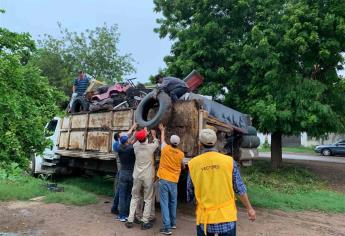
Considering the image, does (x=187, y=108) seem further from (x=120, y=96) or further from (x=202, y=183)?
(x=202, y=183)

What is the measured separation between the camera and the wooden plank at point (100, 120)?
965cm

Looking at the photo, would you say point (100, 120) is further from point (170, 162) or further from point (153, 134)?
point (170, 162)

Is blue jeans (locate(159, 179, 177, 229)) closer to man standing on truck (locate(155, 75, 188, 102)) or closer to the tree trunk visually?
man standing on truck (locate(155, 75, 188, 102))

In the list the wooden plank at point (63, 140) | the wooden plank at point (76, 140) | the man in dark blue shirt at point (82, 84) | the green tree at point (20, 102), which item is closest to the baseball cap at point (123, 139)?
Result: the green tree at point (20, 102)

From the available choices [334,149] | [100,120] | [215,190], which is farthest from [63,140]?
[334,149]

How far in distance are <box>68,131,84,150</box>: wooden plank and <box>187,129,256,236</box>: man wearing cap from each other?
691cm

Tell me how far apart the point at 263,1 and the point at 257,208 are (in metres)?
8.67

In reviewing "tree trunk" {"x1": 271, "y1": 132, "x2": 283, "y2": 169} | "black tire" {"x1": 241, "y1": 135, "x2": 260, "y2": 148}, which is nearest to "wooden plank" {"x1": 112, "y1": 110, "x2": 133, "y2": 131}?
"black tire" {"x1": 241, "y1": 135, "x2": 260, "y2": 148}

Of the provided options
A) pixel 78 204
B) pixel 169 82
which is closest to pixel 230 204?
pixel 169 82

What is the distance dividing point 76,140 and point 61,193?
53.6 inches

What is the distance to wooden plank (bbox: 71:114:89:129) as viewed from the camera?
34.6 ft

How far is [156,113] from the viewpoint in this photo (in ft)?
27.3

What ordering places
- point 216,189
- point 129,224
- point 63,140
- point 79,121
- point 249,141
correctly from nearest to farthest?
point 216,189 < point 129,224 < point 249,141 < point 79,121 < point 63,140

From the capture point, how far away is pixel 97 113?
33.1ft
